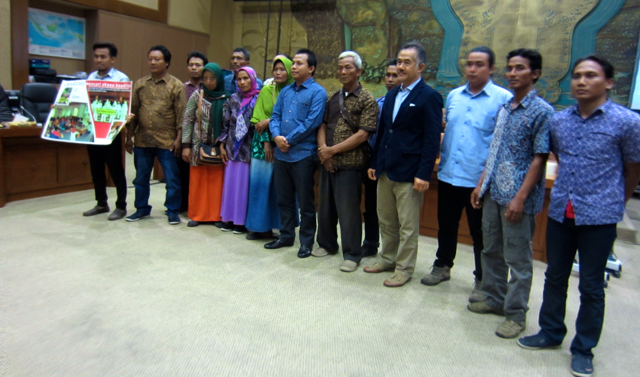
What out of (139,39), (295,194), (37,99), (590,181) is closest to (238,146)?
(295,194)

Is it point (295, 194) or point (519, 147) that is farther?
point (295, 194)

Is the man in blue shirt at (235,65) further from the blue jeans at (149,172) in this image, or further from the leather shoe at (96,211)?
the leather shoe at (96,211)

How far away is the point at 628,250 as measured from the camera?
4.19 meters

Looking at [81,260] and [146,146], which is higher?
[146,146]

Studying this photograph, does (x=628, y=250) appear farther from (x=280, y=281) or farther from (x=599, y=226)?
(x=280, y=281)

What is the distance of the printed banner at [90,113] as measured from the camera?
13.4 feet

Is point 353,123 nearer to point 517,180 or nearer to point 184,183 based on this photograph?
point 517,180

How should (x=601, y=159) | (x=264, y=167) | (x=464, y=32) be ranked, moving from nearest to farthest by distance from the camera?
(x=601, y=159), (x=264, y=167), (x=464, y=32)

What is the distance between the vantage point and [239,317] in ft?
8.15

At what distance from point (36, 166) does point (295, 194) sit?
293 cm

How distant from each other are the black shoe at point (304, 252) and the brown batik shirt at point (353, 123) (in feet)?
2.32

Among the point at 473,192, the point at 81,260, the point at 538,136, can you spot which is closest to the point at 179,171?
the point at 81,260

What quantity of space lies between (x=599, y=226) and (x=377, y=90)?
20.4 feet

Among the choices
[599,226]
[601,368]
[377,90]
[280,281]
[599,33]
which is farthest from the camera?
[377,90]
